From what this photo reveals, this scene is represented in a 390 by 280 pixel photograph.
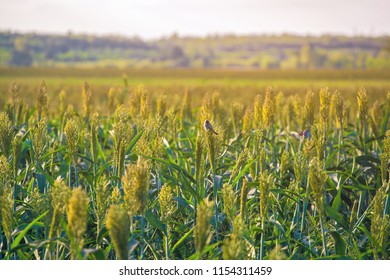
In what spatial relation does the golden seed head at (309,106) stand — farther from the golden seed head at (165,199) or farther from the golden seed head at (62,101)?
the golden seed head at (62,101)

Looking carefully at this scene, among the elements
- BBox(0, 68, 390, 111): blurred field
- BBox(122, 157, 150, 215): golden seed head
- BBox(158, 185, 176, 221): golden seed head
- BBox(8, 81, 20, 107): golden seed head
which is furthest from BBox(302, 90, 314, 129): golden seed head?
BBox(8, 81, 20, 107): golden seed head

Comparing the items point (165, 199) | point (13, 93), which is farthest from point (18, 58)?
point (165, 199)

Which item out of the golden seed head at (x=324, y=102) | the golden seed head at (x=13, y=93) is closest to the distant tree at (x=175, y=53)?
the golden seed head at (x=13, y=93)

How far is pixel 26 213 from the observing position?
3.14 metres

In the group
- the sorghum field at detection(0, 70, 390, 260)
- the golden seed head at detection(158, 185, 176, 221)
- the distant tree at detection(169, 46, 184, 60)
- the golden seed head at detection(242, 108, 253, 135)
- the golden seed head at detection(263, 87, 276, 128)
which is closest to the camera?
the sorghum field at detection(0, 70, 390, 260)

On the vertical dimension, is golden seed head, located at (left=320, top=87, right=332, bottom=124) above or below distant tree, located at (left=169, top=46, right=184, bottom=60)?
above

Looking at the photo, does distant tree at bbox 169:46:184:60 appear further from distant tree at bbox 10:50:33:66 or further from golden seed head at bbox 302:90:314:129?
golden seed head at bbox 302:90:314:129

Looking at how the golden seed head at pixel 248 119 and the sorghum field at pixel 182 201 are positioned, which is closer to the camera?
the sorghum field at pixel 182 201

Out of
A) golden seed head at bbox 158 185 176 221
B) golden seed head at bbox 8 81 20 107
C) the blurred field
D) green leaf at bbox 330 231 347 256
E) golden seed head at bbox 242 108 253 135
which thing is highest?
golden seed head at bbox 8 81 20 107

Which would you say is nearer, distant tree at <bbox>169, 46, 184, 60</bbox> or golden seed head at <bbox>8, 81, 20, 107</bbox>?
golden seed head at <bbox>8, 81, 20, 107</bbox>

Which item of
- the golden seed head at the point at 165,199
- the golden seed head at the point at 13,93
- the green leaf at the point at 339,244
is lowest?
the green leaf at the point at 339,244

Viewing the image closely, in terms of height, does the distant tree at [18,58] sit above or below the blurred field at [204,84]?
above

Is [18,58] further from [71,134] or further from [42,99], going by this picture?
[71,134]
